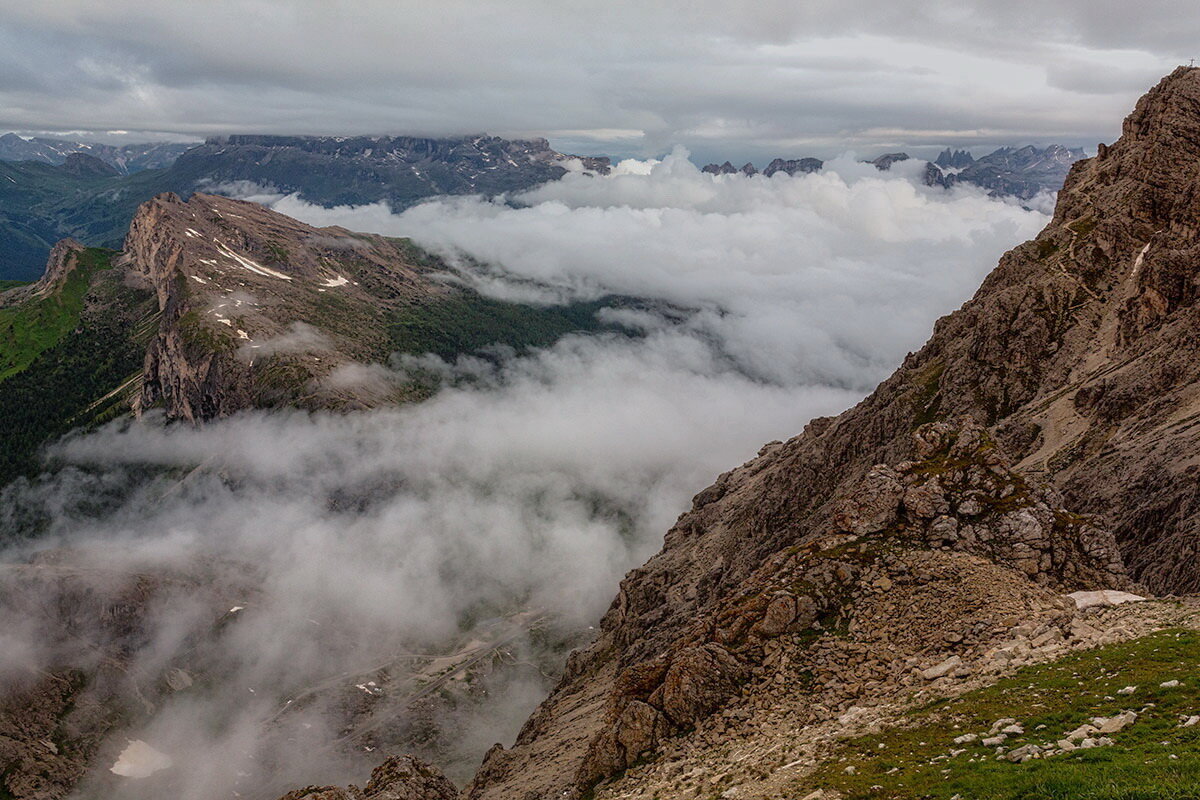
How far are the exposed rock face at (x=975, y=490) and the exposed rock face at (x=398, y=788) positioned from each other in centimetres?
744

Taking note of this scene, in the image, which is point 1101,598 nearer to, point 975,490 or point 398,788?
point 975,490

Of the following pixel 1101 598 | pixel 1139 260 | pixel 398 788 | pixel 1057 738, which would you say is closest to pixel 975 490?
pixel 1101 598

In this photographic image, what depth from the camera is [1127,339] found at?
285 ft

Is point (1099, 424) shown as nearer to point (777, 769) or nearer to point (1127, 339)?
point (1127, 339)

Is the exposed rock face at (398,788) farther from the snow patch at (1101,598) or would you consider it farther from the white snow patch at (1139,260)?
Result: the white snow patch at (1139,260)

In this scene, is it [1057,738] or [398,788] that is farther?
[398,788]

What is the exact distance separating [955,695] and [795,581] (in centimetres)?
1307

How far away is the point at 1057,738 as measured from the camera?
2419cm

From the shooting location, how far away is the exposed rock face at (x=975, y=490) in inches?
1636

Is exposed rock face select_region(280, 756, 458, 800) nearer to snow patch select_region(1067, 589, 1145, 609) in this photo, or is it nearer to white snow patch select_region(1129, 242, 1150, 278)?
snow patch select_region(1067, 589, 1145, 609)

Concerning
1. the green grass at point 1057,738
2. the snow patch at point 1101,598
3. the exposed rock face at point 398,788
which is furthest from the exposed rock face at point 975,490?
the exposed rock face at point 398,788

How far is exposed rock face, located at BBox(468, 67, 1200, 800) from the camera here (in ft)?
136

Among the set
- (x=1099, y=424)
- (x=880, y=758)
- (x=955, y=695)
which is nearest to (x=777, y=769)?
(x=880, y=758)

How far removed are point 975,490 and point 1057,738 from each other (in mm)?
24856
